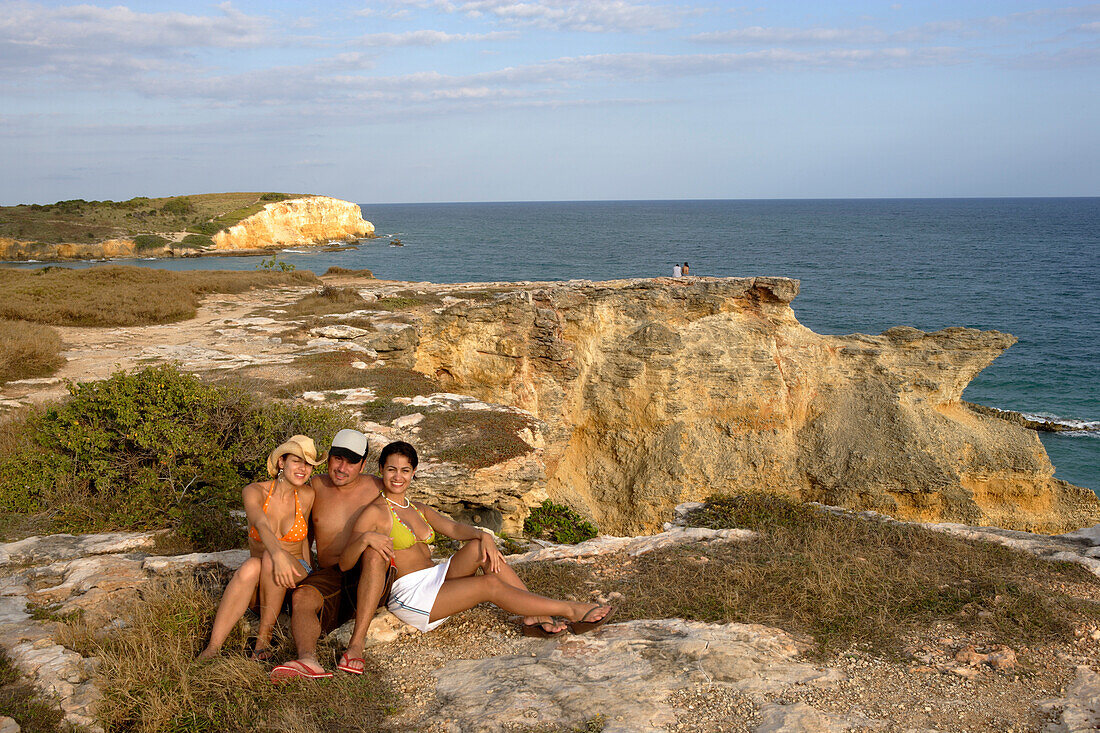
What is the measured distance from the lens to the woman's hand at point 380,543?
15.4 ft

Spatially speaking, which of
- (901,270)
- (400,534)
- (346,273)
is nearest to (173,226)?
(346,273)

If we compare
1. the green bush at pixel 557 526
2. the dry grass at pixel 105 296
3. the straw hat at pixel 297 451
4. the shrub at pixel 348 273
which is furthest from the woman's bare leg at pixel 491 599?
the shrub at pixel 348 273

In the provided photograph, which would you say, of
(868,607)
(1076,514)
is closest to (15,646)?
(868,607)

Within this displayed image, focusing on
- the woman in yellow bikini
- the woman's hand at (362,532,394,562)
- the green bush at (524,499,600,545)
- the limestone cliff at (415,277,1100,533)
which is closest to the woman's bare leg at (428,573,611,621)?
the woman in yellow bikini

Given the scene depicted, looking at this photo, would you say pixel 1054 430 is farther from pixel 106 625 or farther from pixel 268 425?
pixel 106 625

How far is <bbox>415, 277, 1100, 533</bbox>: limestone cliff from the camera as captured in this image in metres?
15.1

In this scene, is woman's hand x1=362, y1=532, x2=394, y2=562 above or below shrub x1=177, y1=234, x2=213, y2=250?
below

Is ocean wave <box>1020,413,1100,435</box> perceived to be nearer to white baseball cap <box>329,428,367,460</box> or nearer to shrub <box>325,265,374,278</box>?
white baseball cap <box>329,428,367,460</box>

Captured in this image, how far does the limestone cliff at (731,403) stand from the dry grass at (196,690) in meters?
10.5

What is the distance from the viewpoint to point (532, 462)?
10477 millimetres

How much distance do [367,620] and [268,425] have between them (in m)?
4.33

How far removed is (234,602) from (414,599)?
4.11 feet

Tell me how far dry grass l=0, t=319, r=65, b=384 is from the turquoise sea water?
1191 inches

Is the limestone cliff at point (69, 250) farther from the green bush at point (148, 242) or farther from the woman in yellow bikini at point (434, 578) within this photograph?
the woman in yellow bikini at point (434, 578)
